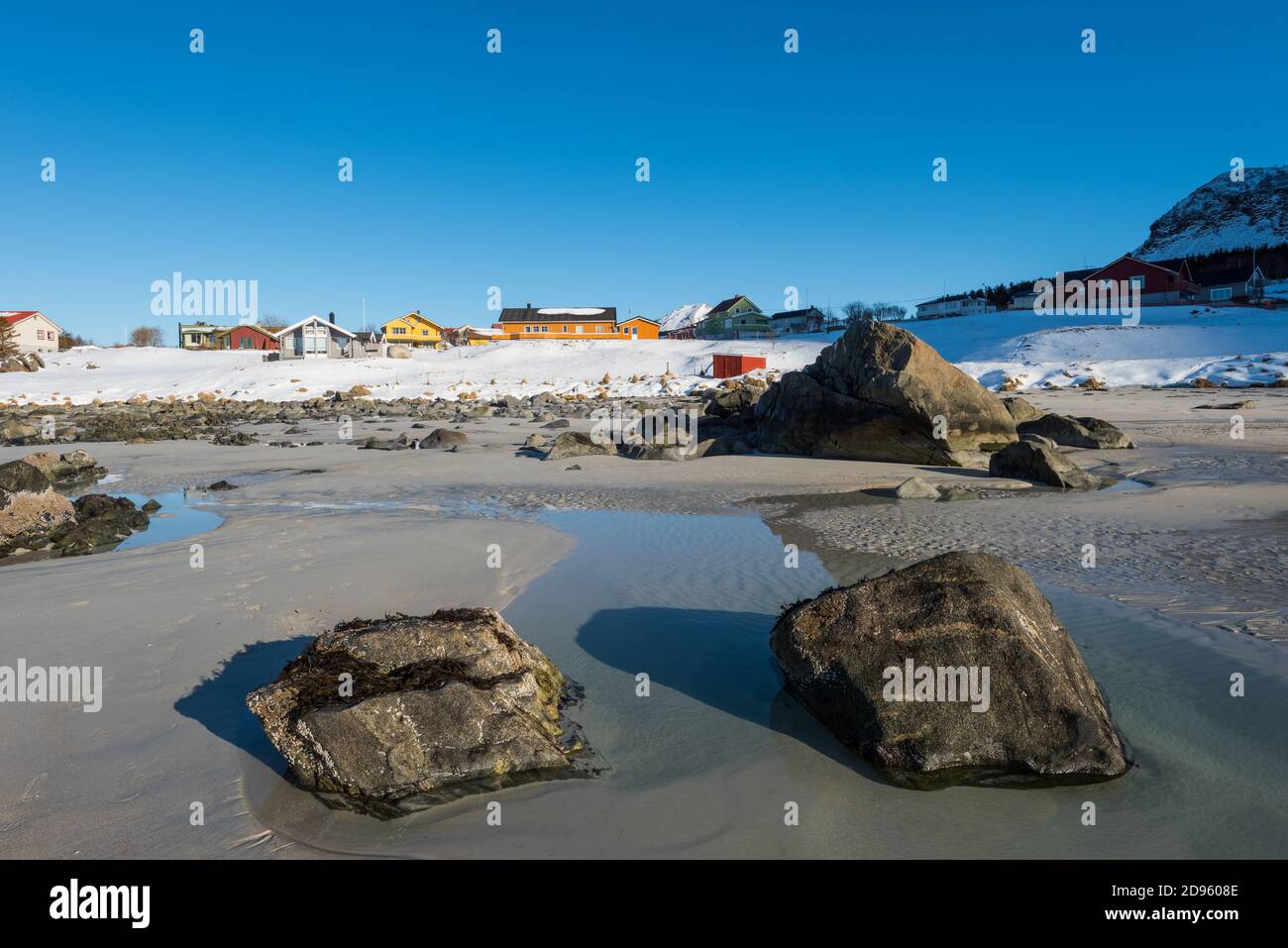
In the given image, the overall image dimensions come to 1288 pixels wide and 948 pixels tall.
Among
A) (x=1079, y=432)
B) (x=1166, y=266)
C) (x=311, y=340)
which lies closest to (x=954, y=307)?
(x=1166, y=266)

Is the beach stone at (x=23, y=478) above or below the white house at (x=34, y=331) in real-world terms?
below

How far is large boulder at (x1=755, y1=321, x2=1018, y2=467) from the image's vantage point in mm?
14586

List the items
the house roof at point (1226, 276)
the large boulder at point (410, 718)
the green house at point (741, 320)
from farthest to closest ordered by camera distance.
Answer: the green house at point (741, 320) < the house roof at point (1226, 276) < the large boulder at point (410, 718)

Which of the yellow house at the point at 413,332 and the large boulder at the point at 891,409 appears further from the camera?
the yellow house at the point at 413,332

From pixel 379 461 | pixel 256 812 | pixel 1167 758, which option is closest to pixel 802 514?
pixel 1167 758

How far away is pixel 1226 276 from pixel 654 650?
76.1 m

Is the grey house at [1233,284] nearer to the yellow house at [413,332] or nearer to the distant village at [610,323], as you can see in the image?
the distant village at [610,323]

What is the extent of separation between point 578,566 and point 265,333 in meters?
80.9

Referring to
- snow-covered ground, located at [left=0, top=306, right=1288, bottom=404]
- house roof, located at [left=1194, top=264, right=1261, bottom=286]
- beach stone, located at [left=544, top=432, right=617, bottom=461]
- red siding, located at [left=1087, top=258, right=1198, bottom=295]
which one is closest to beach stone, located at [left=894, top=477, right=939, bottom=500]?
beach stone, located at [left=544, top=432, right=617, bottom=461]

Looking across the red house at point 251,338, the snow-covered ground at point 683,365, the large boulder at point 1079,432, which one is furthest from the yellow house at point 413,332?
the large boulder at point 1079,432

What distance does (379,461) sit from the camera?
16031 millimetres

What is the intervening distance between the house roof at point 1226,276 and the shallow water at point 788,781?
7242 centimetres

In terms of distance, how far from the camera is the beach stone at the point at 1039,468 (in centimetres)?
1157
